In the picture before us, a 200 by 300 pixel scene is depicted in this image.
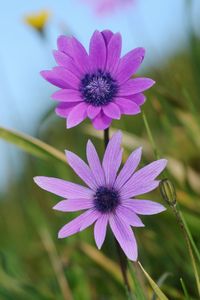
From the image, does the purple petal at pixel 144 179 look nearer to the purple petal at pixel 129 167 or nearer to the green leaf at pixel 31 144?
the purple petal at pixel 129 167

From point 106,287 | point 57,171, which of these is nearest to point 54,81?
point 106,287

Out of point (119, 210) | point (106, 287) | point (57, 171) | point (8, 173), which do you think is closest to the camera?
point (119, 210)

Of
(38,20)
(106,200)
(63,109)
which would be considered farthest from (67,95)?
(38,20)

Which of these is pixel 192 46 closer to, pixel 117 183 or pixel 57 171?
pixel 57 171

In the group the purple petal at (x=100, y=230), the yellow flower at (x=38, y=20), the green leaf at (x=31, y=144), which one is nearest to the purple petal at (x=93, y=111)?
the purple petal at (x=100, y=230)

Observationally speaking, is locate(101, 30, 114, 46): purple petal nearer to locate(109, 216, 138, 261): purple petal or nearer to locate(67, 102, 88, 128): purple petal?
locate(67, 102, 88, 128): purple petal

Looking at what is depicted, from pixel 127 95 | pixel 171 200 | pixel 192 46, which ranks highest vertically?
pixel 192 46

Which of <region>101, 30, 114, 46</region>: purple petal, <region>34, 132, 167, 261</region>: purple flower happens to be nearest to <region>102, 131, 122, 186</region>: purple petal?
<region>34, 132, 167, 261</region>: purple flower
